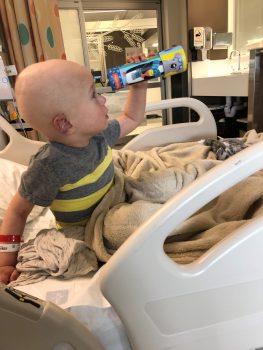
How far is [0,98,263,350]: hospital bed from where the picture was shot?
36 centimetres

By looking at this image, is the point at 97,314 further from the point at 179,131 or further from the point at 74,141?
the point at 179,131

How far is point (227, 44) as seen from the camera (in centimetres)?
241

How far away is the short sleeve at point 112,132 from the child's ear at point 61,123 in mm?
178

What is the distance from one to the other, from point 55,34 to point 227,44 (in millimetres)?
1441

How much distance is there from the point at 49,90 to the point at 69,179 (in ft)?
0.61

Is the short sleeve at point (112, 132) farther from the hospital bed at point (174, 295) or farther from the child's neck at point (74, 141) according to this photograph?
the hospital bed at point (174, 295)

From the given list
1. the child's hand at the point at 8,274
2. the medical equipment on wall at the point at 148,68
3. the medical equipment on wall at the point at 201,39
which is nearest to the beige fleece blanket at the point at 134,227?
the child's hand at the point at 8,274

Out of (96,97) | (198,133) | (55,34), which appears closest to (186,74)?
(55,34)

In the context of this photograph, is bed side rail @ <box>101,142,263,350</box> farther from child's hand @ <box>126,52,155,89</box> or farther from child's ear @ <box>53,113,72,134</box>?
child's hand @ <box>126,52,155,89</box>

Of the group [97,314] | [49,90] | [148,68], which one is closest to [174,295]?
[97,314]

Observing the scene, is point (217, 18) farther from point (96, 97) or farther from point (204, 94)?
point (96, 97)

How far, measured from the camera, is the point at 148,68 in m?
0.73

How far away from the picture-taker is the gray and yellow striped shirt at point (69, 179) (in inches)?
23.2

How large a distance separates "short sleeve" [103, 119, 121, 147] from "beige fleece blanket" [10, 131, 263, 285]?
16cm
